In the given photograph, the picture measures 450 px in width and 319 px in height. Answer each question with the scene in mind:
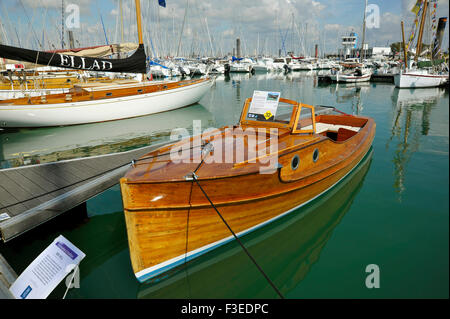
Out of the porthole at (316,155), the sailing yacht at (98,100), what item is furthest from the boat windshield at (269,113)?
the sailing yacht at (98,100)

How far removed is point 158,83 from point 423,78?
87.5ft

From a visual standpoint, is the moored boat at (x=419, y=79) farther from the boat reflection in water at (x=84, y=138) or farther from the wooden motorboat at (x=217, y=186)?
the wooden motorboat at (x=217, y=186)

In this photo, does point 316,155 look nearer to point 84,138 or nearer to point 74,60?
point 74,60

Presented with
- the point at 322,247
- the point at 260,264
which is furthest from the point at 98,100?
the point at 322,247

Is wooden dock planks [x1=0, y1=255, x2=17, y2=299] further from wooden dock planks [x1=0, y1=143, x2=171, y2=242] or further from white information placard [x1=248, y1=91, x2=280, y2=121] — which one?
white information placard [x1=248, y1=91, x2=280, y2=121]

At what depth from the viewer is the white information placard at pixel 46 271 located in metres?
3.48

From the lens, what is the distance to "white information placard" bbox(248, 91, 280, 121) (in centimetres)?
623

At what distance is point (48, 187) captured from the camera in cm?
569

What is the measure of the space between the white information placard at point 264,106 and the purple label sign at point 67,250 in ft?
14.7

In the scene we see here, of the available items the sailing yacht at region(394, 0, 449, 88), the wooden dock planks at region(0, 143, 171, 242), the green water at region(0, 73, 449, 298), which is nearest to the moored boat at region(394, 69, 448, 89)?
the sailing yacht at region(394, 0, 449, 88)

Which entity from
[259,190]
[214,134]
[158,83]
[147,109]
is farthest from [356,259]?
[158,83]

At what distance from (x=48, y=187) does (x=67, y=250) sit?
7.48ft

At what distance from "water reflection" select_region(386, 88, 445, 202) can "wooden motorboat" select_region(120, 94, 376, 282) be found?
8.33 ft

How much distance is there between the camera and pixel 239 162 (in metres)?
4.67
